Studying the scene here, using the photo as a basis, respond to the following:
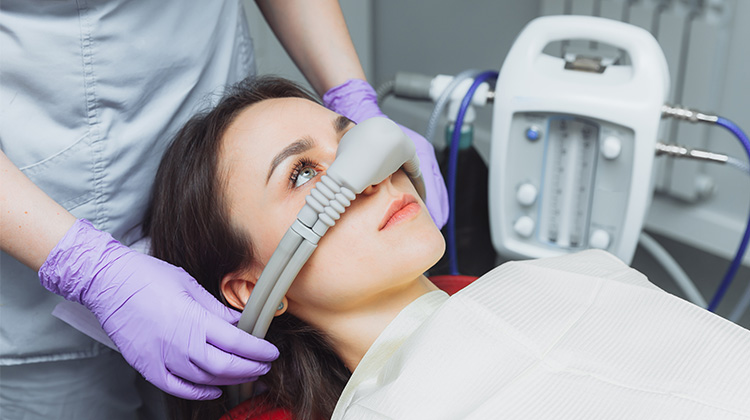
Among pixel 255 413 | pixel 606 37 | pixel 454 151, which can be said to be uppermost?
pixel 606 37

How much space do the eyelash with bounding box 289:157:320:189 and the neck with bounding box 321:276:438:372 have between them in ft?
0.71

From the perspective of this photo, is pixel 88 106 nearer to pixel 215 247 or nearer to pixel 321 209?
pixel 215 247

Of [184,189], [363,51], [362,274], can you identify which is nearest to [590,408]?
[362,274]

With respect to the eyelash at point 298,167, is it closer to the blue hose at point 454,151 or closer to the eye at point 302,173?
the eye at point 302,173

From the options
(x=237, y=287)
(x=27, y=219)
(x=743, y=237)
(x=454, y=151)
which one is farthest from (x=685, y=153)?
(x=27, y=219)

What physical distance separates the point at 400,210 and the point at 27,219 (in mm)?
522

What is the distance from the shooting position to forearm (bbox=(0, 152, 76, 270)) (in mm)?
983

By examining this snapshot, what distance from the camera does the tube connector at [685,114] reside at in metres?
1.35

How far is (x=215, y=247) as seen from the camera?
1.15 metres

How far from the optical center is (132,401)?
1380 mm

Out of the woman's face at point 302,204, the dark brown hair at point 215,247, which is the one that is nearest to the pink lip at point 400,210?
the woman's face at point 302,204

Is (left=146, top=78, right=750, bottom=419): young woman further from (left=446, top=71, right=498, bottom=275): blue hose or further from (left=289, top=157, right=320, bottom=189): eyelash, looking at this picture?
(left=446, top=71, right=498, bottom=275): blue hose

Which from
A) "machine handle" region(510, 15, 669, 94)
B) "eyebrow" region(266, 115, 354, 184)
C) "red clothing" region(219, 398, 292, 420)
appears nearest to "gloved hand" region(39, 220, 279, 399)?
"red clothing" region(219, 398, 292, 420)

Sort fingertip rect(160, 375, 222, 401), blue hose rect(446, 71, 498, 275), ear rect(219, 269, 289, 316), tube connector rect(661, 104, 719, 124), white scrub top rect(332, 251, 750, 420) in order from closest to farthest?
1. white scrub top rect(332, 251, 750, 420)
2. fingertip rect(160, 375, 222, 401)
3. ear rect(219, 269, 289, 316)
4. tube connector rect(661, 104, 719, 124)
5. blue hose rect(446, 71, 498, 275)
